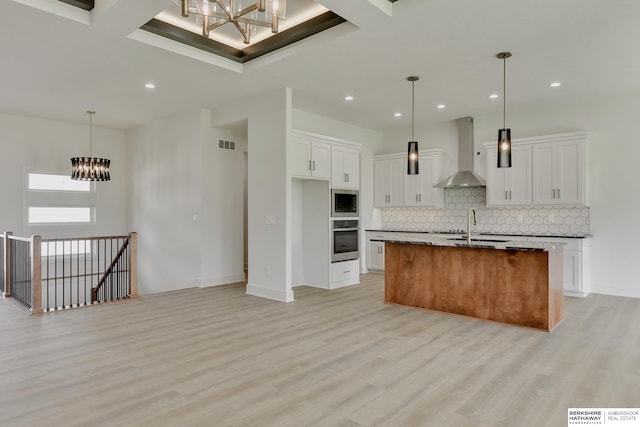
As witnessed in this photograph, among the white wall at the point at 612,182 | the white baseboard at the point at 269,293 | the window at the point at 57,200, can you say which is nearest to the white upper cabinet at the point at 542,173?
the white wall at the point at 612,182

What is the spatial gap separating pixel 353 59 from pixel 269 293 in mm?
3479

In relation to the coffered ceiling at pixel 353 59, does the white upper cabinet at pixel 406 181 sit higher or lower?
lower

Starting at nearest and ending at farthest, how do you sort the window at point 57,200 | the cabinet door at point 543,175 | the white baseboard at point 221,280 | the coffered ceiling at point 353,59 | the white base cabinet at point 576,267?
the coffered ceiling at point 353,59
the white base cabinet at point 576,267
the cabinet door at point 543,175
the white baseboard at point 221,280
the window at point 57,200

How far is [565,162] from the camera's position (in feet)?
20.3

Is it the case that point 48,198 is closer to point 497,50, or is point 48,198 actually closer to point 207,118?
point 207,118

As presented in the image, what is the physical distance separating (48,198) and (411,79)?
290 inches

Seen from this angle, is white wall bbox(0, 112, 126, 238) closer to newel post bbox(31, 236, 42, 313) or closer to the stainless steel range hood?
newel post bbox(31, 236, 42, 313)

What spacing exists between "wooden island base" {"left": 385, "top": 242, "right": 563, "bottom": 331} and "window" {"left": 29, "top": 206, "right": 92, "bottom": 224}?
6.73 m

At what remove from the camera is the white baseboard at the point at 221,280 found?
6859mm

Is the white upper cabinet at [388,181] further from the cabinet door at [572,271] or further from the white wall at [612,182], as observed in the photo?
the cabinet door at [572,271]


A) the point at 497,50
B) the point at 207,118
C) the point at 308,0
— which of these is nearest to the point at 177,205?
the point at 207,118

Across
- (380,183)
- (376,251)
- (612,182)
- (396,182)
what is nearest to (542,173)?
(612,182)

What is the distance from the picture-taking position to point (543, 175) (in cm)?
639

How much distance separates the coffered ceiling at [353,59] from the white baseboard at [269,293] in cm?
299
